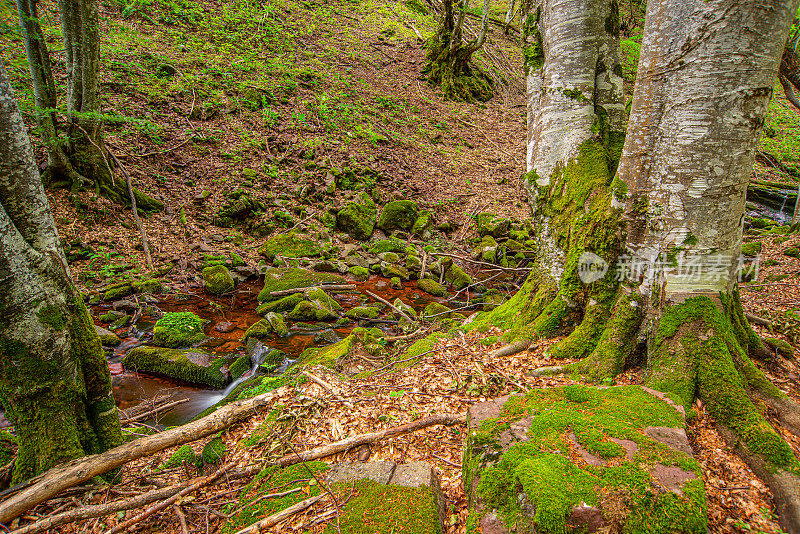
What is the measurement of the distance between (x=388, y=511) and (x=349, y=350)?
2971mm

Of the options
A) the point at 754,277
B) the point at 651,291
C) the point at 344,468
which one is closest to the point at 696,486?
the point at 651,291

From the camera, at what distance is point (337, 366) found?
4.29 meters

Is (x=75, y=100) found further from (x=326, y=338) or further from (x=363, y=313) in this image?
(x=363, y=313)

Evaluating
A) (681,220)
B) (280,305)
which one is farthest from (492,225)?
(681,220)

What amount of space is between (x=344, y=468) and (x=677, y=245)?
274 centimetres

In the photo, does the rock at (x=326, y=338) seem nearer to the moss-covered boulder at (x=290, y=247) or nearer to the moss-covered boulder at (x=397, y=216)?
the moss-covered boulder at (x=290, y=247)

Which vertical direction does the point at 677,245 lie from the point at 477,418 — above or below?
above

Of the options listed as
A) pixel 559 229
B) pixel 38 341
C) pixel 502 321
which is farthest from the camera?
pixel 502 321

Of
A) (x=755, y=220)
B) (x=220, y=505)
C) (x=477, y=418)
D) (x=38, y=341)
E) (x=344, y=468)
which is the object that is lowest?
(x=220, y=505)

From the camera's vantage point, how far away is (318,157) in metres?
11.5

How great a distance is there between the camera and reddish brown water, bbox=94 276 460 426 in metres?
4.67

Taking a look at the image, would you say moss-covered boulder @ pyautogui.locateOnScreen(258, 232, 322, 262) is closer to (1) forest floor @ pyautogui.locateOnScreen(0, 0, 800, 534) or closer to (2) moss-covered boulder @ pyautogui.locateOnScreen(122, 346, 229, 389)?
(1) forest floor @ pyautogui.locateOnScreen(0, 0, 800, 534)

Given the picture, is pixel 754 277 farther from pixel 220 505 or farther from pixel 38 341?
pixel 38 341

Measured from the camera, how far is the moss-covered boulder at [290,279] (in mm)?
7395
